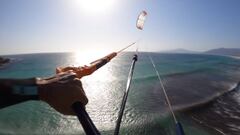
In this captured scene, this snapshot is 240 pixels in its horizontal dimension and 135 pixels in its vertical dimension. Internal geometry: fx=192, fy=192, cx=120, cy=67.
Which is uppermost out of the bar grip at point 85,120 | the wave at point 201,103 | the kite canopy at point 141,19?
the kite canopy at point 141,19

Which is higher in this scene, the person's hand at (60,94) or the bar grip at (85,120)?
the person's hand at (60,94)

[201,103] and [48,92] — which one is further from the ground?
[48,92]

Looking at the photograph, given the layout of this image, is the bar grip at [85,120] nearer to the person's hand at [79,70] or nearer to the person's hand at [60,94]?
the person's hand at [60,94]

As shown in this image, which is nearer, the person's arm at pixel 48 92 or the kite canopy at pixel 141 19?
the person's arm at pixel 48 92

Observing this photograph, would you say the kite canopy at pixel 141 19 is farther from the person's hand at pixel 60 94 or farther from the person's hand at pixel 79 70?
Answer: the person's hand at pixel 60 94

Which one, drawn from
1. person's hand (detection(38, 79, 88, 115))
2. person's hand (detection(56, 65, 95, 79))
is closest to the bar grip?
person's hand (detection(38, 79, 88, 115))

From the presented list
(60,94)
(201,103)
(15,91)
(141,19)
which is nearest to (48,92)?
(60,94)

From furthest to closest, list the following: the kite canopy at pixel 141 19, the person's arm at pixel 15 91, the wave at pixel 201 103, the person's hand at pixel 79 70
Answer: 1. the wave at pixel 201 103
2. the kite canopy at pixel 141 19
3. the person's hand at pixel 79 70
4. the person's arm at pixel 15 91

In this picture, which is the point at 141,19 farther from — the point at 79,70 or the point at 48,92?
the point at 48,92

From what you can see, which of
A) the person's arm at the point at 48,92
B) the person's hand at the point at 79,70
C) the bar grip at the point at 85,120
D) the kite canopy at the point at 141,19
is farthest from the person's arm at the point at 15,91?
the kite canopy at the point at 141,19

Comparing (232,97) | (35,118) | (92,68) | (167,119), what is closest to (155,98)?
(167,119)

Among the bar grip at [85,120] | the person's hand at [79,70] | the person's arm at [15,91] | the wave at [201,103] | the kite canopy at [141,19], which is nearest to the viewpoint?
the bar grip at [85,120]
